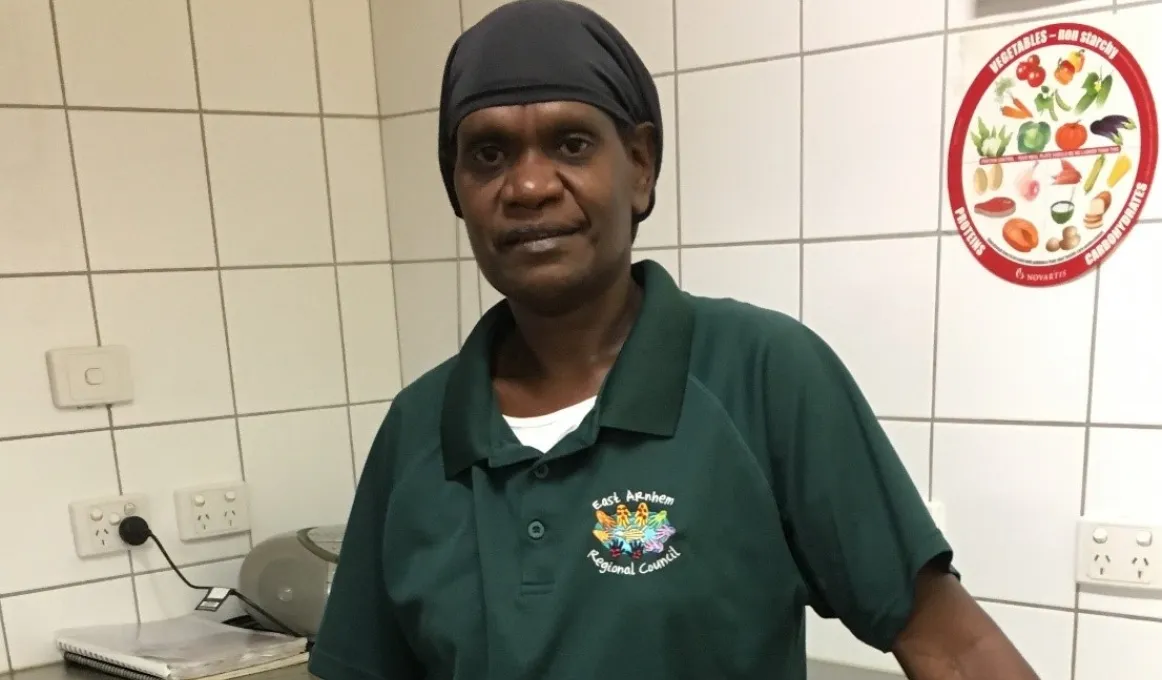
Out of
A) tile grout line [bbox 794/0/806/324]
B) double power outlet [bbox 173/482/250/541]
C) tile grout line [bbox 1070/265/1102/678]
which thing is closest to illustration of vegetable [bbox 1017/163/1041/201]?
tile grout line [bbox 1070/265/1102/678]

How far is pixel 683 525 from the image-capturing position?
0.67 meters

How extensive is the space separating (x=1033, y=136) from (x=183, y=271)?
1238 mm

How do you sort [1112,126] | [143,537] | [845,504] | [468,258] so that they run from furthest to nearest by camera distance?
1. [468,258]
2. [143,537]
3. [1112,126]
4. [845,504]

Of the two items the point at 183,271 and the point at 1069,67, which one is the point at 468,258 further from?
the point at 1069,67

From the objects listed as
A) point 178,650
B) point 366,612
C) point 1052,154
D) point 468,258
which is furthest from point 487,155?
point 178,650

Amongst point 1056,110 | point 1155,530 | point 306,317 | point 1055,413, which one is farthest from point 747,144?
point 306,317

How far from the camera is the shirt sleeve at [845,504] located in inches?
25.2

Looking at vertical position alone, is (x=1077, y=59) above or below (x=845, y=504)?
above

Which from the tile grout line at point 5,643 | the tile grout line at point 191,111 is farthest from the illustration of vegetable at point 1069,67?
the tile grout line at point 5,643

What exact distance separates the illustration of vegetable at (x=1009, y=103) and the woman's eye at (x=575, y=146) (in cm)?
63

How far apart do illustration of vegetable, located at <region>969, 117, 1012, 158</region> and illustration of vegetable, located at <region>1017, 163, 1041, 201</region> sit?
0.12ft

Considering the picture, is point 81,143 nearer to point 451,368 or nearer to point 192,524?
point 192,524

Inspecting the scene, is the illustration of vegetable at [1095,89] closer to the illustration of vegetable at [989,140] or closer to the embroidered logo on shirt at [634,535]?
the illustration of vegetable at [989,140]

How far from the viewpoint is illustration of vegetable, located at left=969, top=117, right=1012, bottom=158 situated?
1.06m
